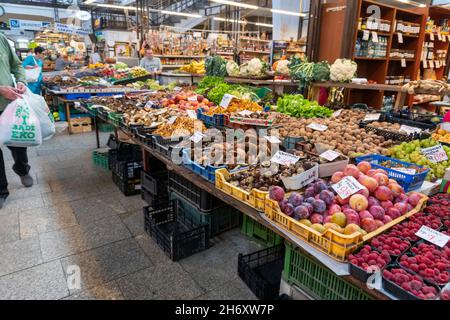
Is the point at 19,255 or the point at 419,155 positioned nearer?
the point at 419,155

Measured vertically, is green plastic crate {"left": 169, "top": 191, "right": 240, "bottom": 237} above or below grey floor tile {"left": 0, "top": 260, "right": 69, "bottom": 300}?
above

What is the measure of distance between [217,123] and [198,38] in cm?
949

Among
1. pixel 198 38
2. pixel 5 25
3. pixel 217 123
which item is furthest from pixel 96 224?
pixel 5 25

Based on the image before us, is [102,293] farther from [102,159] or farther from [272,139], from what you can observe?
[102,159]

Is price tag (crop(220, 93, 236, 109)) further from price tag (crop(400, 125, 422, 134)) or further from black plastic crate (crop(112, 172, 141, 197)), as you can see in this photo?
price tag (crop(400, 125, 422, 134))

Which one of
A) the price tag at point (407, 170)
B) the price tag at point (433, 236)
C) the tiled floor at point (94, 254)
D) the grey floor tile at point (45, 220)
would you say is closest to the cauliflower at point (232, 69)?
the tiled floor at point (94, 254)

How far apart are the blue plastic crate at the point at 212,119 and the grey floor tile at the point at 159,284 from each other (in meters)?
1.37

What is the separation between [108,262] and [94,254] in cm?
19

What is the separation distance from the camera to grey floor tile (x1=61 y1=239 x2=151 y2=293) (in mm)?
2408

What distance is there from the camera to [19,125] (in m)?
3.24

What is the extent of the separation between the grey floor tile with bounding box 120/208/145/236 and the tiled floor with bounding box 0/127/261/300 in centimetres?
1

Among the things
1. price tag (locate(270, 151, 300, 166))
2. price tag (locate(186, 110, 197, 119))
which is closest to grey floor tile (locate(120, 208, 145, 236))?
price tag (locate(186, 110, 197, 119))

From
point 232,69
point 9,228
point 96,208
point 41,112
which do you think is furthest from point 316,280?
point 232,69

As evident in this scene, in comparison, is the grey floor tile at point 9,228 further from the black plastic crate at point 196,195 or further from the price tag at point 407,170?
the price tag at point 407,170
